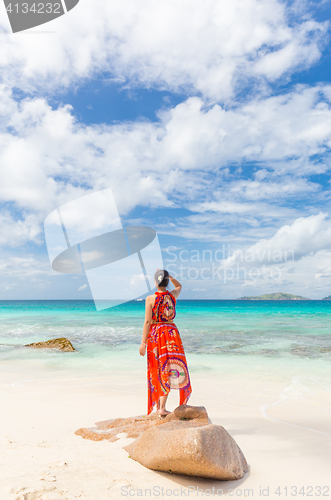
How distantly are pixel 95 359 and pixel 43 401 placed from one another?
547 cm

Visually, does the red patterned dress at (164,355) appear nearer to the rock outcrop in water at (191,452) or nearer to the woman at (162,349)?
the woman at (162,349)

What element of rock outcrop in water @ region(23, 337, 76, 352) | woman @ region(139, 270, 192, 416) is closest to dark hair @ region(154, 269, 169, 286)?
woman @ region(139, 270, 192, 416)

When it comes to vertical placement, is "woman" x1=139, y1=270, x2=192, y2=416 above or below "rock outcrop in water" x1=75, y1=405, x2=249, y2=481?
above

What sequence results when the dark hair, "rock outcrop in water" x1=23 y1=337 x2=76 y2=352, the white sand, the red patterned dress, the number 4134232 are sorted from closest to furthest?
1. the white sand
2. the red patterned dress
3. the dark hair
4. the number 4134232
5. "rock outcrop in water" x1=23 y1=337 x2=76 y2=352

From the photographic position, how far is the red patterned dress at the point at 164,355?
416cm

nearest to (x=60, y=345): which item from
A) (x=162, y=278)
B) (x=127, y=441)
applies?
(x=162, y=278)

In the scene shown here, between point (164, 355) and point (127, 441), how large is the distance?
108cm

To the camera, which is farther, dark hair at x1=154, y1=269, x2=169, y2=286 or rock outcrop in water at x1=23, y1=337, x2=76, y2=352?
rock outcrop in water at x1=23, y1=337, x2=76, y2=352

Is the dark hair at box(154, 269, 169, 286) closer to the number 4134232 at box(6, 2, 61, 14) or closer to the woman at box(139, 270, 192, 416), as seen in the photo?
the woman at box(139, 270, 192, 416)

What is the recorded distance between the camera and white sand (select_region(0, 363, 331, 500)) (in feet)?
8.35

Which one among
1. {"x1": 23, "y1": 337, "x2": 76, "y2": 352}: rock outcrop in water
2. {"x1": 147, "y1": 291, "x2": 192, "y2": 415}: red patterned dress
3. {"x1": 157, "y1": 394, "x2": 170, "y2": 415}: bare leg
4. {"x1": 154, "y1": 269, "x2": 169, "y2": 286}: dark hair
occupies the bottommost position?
{"x1": 23, "y1": 337, "x2": 76, "y2": 352}: rock outcrop in water

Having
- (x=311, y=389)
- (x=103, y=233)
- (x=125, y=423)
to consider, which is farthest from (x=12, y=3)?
(x=311, y=389)

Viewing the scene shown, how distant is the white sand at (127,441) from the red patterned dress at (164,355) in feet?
2.63

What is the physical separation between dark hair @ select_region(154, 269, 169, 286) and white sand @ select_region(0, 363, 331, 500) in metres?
1.89
